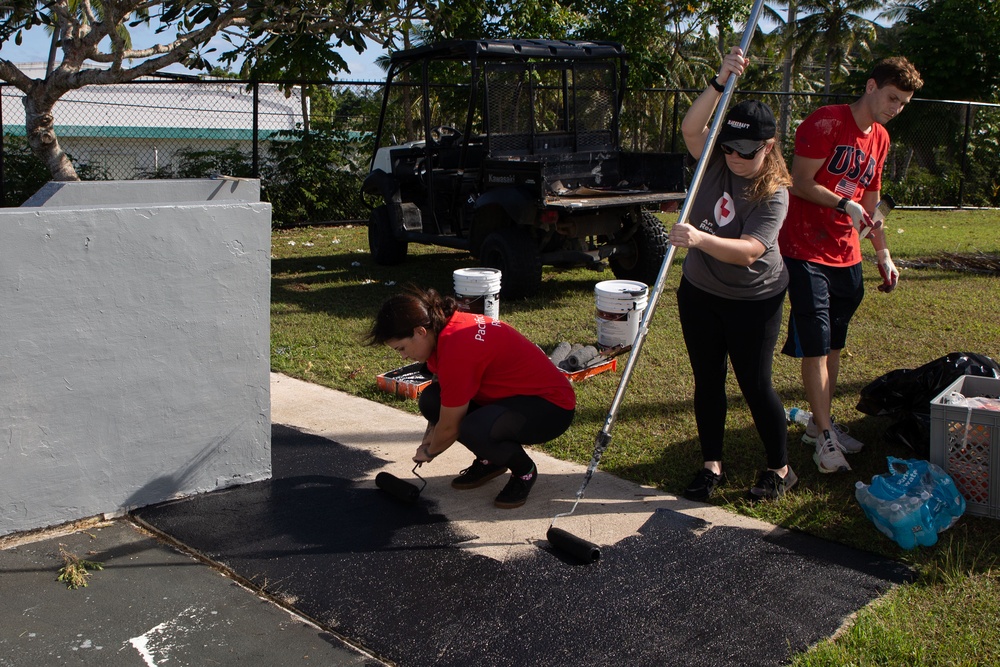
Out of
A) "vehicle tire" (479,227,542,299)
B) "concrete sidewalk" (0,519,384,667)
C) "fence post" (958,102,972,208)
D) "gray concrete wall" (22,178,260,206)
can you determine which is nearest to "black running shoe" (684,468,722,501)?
"concrete sidewalk" (0,519,384,667)

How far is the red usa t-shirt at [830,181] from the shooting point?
4.19 m

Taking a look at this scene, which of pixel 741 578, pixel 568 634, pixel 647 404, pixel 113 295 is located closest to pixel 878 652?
pixel 741 578

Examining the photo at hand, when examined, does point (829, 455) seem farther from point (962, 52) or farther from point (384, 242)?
point (962, 52)

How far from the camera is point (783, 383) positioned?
228 inches

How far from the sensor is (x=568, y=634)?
3.04 m

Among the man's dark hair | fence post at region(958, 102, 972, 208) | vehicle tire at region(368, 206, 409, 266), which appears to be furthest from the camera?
fence post at region(958, 102, 972, 208)

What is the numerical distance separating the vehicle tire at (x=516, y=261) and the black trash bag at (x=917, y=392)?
13.3ft

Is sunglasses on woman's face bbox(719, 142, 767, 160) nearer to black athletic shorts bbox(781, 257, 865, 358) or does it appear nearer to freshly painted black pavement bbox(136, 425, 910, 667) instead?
black athletic shorts bbox(781, 257, 865, 358)

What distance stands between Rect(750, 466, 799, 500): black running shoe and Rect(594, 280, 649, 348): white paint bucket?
2.36m

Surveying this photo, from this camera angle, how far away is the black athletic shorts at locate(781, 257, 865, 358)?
4.20m

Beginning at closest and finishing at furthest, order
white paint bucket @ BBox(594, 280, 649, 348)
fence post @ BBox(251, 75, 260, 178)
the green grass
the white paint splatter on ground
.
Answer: the white paint splatter on ground, the green grass, white paint bucket @ BBox(594, 280, 649, 348), fence post @ BBox(251, 75, 260, 178)

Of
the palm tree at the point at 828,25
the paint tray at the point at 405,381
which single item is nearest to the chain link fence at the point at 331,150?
the paint tray at the point at 405,381

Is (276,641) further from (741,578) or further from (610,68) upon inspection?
(610,68)

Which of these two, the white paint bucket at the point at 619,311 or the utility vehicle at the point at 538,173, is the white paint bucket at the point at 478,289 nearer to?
the white paint bucket at the point at 619,311
